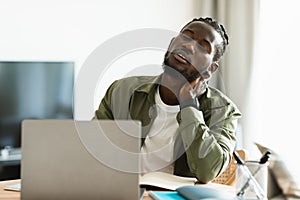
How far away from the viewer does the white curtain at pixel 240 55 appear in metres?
3.85

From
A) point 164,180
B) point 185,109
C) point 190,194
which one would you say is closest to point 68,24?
point 185,109

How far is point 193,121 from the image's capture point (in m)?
1.74

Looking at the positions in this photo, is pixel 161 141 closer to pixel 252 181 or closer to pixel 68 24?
pixel 252 181

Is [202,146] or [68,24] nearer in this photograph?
[202,146]

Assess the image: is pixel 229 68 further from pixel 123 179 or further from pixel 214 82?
pixel 123 179

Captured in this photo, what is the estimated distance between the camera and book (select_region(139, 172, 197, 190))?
1.63 metres

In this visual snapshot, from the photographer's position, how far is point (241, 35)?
3945 mm

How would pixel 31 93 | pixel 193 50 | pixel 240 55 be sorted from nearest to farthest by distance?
pixel 193 50 < pixel 31 93 < pixel 240 55

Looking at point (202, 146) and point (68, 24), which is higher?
point (68, 24)

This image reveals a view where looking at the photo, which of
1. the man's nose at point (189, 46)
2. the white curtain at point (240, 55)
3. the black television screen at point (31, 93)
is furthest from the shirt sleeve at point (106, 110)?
the white curtain at point (240, 55)

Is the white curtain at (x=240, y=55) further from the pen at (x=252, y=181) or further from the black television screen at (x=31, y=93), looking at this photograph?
the pen at (x=252, y=181)

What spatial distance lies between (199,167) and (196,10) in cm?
266

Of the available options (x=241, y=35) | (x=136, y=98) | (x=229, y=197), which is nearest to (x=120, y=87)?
(x=136, y=98)

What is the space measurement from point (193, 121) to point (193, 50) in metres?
0.24
